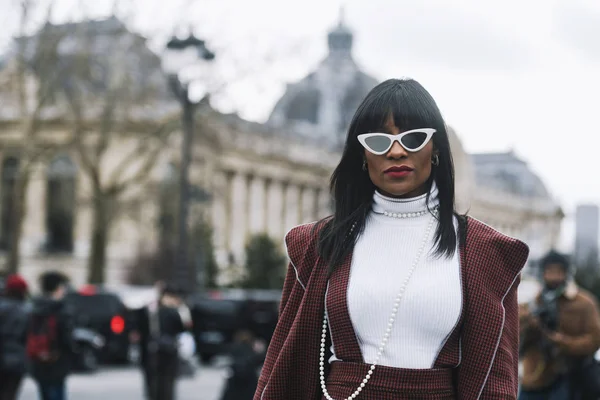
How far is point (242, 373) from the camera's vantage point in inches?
464

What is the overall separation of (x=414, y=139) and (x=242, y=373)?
8.51 m

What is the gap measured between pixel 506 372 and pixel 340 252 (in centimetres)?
58

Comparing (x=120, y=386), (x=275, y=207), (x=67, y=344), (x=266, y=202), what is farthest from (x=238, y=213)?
(x=67, y=344)

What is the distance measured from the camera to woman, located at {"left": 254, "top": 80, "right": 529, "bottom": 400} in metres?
3.41

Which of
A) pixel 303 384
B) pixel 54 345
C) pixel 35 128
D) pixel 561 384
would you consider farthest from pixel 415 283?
pixel 35 128

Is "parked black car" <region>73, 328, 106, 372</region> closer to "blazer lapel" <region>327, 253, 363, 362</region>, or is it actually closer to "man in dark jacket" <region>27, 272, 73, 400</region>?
"man in dark jacket" <region>27, 272, 73, 400</region>

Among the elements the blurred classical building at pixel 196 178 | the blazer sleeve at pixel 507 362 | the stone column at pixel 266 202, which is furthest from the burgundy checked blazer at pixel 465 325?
the stone column at pixel 266 202

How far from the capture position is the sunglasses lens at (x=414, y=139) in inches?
138

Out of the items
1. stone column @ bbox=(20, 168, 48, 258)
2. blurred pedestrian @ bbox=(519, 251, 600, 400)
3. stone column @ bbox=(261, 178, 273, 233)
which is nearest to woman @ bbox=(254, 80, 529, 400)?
blurred pedestrian @ bbox=(519, 251, 600, 400)

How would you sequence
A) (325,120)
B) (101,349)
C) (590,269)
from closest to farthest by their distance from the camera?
→ (101,349) → (590,269) → (325,120)

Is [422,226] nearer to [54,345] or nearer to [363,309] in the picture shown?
[363,309]

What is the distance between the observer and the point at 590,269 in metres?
49.3

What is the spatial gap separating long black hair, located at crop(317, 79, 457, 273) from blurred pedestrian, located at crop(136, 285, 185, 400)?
33.1ft

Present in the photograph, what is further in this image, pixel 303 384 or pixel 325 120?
pixel 325 120
